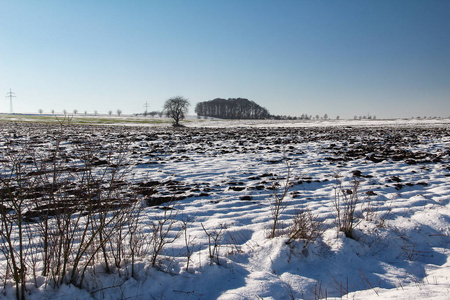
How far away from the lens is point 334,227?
14.1 feet

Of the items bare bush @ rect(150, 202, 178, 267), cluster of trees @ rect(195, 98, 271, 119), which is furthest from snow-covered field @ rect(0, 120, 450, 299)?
cluster of trees @ rect(195, 98, 271, 119)

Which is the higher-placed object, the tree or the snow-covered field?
the tree

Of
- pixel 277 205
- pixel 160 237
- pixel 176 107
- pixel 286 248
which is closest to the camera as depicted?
pixel 160 237

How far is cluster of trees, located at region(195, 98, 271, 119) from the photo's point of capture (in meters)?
123

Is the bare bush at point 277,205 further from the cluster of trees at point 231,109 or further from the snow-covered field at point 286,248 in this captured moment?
the cluster of trees at point 231,109

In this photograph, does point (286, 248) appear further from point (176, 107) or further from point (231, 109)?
point (231, 109)

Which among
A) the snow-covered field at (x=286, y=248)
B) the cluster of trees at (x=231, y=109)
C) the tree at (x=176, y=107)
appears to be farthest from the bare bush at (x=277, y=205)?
the cluster of trees at (x=231, y=109)

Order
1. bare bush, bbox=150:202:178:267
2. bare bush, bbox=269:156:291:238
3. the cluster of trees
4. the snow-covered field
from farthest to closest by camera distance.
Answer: the cluster of trees, bare bush, bbox=269:156:291:238, bare bush, bbox=150:202:178:267, the snow-covered field

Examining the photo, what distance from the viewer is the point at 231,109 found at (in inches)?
4830

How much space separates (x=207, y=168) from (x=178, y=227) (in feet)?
16.2

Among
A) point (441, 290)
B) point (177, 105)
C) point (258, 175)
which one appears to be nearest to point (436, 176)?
point (258, 175)

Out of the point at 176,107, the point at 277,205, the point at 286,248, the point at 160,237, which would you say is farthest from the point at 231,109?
the point at 160,237

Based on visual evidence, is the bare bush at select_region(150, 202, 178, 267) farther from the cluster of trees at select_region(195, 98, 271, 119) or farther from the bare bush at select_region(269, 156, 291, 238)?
the cluster of trees at select_region(195, 98, 271, 119)

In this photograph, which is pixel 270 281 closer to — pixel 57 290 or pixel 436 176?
pixel 57 290
